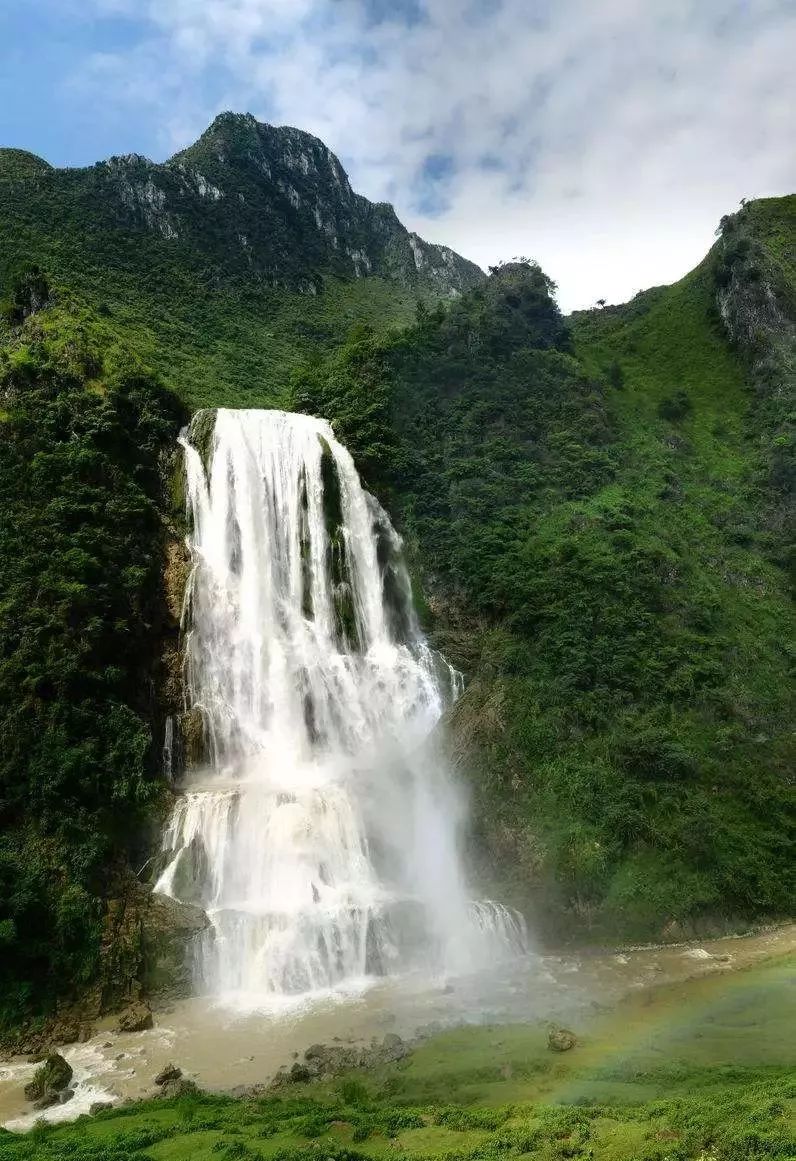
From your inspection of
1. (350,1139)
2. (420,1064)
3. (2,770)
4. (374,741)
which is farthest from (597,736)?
(2,770)

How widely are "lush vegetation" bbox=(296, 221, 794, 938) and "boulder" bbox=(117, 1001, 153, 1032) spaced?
836 centimetres

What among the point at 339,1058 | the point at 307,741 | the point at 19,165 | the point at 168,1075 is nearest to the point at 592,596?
the point at 307,741

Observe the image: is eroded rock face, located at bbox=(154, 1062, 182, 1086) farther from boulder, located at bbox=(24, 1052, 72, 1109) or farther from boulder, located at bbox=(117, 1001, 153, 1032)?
boulder, located at bbox=(117, 1001, 153, 1032)

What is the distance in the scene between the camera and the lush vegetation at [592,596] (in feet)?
58.2

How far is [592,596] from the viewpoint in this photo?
78.6ft

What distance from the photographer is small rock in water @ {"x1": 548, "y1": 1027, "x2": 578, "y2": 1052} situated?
1106cm

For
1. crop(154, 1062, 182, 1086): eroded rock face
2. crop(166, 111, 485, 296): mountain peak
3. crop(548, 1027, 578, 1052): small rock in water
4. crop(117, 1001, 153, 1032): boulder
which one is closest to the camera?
crop(548, 1027, 578, 1052): small rock in water

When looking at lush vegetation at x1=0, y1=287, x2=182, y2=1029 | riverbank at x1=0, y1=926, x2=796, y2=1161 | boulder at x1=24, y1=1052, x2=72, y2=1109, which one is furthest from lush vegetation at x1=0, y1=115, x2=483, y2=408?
riverbank at x1=0, y1=926, x2=796, y2=1161

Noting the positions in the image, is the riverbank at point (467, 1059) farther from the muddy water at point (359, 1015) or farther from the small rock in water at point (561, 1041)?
the small rock in water at point (561, 1041)

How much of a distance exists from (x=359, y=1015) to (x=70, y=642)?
11.2 m

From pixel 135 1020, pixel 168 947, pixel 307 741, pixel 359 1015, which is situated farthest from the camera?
pixel 307 741

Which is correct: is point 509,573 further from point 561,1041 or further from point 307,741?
point 561,1041

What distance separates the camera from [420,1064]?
1098cm

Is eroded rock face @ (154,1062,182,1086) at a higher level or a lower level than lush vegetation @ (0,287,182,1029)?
lower
